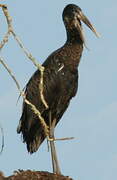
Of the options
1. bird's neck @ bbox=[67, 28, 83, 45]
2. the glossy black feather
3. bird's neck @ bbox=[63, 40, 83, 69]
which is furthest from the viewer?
bird's neck @ bbox=[67, 28, 83, 45]

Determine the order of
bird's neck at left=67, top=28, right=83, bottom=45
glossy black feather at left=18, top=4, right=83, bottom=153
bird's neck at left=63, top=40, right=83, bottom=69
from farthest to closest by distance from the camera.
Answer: bird's neck at left=67, top=28, right=83, bottom=45 → bird's neck at left=63, top=40, right=83, bottom=69 → glossy black feather at left=18, top=4, right=83, bottom=153

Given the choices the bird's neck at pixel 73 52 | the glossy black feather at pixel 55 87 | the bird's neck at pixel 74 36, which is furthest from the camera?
the bird's neck at pixel 74 36

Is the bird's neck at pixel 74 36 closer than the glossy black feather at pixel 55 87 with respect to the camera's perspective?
No

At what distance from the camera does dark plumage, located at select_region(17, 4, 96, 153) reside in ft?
36.2

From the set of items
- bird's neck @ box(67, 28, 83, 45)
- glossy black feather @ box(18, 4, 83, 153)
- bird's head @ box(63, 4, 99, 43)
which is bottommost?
glossy black feather @ box(18, 4, 83, 153)

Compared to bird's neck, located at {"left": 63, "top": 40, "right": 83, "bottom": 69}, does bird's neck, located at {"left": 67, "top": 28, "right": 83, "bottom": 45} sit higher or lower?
Answer: higher

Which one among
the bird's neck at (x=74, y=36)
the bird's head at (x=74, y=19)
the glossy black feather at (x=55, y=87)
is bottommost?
the glossy black feather at (x=55, y=87)

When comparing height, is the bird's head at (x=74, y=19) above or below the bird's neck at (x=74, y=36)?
above

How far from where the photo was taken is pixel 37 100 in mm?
11555

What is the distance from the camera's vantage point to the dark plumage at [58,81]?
36.2 ft

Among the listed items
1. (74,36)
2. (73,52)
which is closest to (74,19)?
(74,36)

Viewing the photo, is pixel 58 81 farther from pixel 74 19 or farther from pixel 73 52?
pixel 74 19

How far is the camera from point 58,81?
36.5ft

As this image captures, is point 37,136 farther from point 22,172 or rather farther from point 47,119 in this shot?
point 22,172
